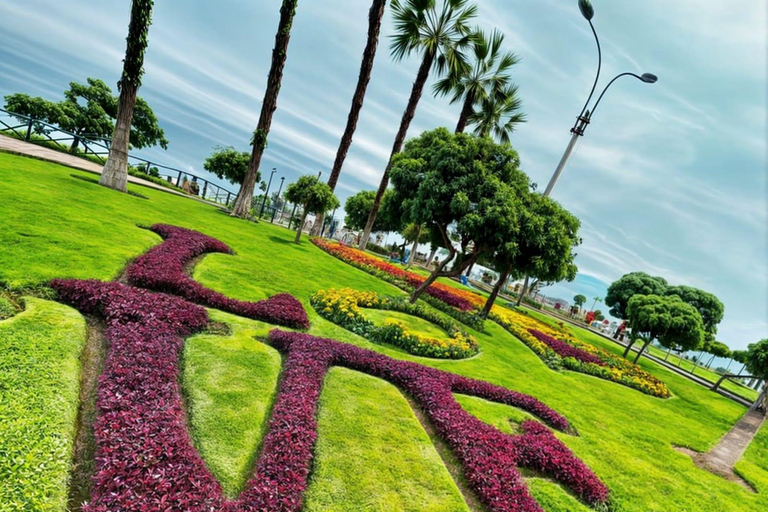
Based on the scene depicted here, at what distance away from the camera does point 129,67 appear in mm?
15039

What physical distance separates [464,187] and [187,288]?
32.3 ft

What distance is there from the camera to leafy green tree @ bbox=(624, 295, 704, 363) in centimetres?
2083

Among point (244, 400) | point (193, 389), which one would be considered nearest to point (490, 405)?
point (244, 400)

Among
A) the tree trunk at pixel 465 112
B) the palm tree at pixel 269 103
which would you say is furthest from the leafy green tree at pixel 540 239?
the palm tree at pixel 269 103

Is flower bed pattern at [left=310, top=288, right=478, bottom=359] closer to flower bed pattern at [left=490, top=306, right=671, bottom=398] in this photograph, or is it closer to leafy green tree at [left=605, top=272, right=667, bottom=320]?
flower bed pattern at [left=490, top=306, right=671, bottom=398]

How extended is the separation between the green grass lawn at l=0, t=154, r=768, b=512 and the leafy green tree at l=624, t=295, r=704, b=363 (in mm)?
7545

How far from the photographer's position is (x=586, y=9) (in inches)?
551

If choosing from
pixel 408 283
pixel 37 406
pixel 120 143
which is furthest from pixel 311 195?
pixel 37 406

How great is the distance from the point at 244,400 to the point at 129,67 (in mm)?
16409

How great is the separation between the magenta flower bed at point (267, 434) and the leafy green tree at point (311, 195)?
533 inches

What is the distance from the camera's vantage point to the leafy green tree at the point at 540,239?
1408cm

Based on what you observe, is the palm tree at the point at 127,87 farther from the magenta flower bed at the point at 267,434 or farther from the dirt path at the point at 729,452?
the dirt path at the point at 729,452

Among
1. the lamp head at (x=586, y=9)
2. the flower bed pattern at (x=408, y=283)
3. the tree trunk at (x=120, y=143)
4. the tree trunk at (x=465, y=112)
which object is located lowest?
the flower bed pattern at (x=408, y=283)

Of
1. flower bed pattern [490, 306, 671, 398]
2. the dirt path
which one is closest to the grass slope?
the dirt path
